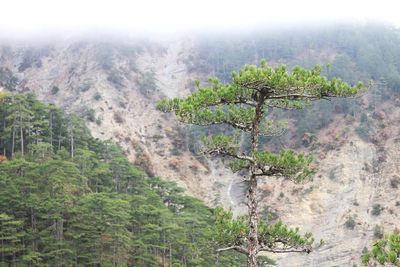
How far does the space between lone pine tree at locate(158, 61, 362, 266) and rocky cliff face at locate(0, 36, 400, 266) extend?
39109 mm

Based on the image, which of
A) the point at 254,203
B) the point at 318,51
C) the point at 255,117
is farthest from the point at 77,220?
the point at 318,51

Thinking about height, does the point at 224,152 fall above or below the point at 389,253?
above

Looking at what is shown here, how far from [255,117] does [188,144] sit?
7574cm

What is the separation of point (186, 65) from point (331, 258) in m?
72.2

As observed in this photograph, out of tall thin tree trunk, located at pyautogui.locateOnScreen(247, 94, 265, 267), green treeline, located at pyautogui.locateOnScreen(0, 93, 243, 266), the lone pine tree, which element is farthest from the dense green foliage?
green treeline, located at pyautogui.locateOnScreen(0, 93, 243, 266)

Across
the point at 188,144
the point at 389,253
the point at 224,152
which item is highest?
the point at 224,152

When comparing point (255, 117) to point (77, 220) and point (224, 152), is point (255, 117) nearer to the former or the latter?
point (224, 152)

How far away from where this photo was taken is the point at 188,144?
3450 inches

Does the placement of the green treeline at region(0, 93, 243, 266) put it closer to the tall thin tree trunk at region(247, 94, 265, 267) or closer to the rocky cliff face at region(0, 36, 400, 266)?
the rocky cliff face at region(0, 36, 400, 266)

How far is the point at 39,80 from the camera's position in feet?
339

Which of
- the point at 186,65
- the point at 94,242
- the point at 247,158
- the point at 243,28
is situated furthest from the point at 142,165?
the point at 243,28

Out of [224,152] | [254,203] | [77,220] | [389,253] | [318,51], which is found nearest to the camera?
[389,253]

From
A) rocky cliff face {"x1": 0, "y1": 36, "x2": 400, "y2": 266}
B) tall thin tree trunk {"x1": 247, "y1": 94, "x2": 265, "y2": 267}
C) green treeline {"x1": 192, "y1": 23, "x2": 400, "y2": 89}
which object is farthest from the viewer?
green treeline {"x1": 192, "y1": 23, "x2": 400, "y2": 89}

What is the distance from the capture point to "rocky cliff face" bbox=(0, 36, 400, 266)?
212 ft
